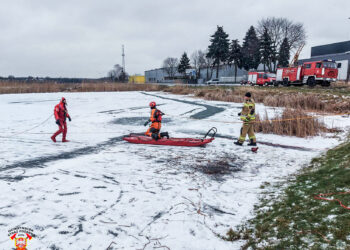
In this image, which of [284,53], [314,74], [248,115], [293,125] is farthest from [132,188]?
[284,53]

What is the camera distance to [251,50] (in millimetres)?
46406

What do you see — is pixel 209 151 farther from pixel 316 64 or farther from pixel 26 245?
pixel 316 64

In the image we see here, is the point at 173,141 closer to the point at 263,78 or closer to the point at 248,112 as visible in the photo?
the point at 248,112

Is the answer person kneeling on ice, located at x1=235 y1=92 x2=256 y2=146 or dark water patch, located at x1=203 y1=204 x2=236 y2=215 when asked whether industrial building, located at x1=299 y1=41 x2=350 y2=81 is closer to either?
person kneeling on ice, located at x1=235 y1=92 x2=256 y2=146

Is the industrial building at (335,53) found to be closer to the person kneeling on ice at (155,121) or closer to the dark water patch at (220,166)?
the dark water patch at (220,166)

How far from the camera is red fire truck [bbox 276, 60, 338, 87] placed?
20.9 metres

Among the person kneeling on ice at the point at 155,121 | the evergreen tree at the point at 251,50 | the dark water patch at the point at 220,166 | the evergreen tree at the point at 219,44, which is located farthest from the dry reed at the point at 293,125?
the evergreen tree at the point at 219,44

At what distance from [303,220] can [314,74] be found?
22.2 m

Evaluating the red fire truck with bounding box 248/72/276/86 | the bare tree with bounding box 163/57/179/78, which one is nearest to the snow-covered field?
the red fire truck with bounding box 248/72/276/86

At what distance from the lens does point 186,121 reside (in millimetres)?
12836

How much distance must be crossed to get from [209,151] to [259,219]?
3.99 m

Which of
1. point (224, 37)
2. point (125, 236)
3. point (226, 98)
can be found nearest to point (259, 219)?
point (125, 236)

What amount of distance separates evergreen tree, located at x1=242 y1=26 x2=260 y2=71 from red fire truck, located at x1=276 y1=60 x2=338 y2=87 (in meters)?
22.9

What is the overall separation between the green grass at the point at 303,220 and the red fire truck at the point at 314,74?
19.6m
